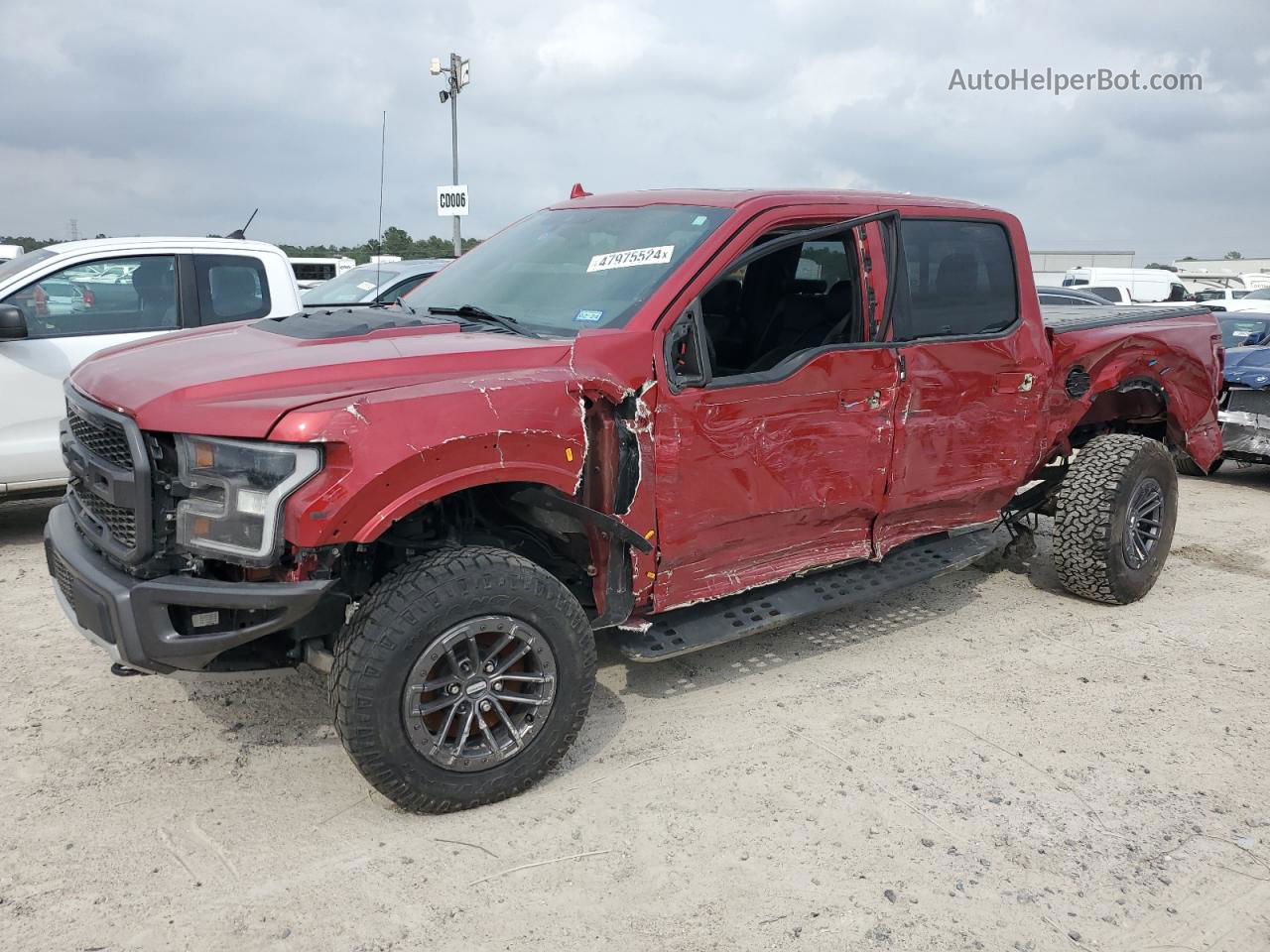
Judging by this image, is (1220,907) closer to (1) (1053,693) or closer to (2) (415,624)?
(1) (1053,693)

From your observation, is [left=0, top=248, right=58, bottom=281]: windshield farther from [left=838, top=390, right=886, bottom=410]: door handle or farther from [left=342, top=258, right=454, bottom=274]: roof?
[left=838, top=390, right=886, bottom=410]: door handle

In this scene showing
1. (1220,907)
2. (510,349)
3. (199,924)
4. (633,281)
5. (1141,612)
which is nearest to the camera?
(199,924)

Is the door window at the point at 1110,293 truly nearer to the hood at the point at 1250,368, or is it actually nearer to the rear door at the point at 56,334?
the hood at the point at 1250,368

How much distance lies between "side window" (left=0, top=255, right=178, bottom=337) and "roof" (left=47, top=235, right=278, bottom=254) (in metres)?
0.08

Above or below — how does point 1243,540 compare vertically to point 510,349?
below

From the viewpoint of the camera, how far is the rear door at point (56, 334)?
19.5 feet

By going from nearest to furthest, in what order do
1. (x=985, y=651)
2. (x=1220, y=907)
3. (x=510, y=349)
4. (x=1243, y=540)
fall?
(x=1220, y=907), (x=510, y=349), (x=985, y=651), (x=1243, y=540)

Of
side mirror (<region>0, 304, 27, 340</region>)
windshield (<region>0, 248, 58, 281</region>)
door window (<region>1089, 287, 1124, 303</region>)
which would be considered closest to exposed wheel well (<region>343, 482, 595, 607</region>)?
side mirror (<region>0, 304, 27, 340</region>)

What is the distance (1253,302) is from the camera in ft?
59.9

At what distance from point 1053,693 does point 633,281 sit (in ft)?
8.22

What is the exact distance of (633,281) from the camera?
3684 millimetres

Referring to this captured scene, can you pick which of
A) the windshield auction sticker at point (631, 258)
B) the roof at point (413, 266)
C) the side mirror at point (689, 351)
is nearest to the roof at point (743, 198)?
the windshield auction sticker at point (631, 258)

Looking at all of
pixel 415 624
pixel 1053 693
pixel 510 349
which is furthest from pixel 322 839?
pixel 1053 693

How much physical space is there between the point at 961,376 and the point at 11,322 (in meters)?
5.16
